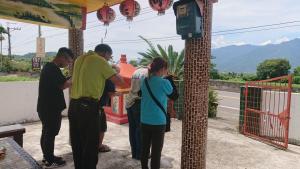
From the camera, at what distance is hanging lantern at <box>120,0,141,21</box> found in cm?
596

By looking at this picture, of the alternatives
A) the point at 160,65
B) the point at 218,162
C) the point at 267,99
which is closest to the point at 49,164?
the point at 160,65

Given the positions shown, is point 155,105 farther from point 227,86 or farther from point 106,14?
point 227,86

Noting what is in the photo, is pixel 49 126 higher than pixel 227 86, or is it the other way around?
pixel 49 126

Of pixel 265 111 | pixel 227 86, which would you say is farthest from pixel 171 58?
pixel 227 86

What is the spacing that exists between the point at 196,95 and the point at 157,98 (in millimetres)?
511

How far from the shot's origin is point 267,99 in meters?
7.32

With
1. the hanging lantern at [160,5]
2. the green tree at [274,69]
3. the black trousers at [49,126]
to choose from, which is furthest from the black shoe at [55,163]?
the green tree at [274,69]

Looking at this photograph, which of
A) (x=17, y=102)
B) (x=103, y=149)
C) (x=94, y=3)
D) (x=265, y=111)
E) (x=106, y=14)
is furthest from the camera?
(x=17, y=102)

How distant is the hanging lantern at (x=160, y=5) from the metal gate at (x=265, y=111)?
3.49 m

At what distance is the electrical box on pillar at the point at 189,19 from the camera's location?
352 cm

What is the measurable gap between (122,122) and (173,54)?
20.1 feet

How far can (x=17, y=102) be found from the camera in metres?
7.97

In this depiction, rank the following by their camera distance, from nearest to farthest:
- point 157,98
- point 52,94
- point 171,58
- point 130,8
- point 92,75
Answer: point 92,75 < point 157,98 < point 52,94 < point 130,8 < point 171,58

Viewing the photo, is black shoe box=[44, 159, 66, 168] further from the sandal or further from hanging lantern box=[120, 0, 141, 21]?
hanging lantern box=[120, 0, 141, 21]
